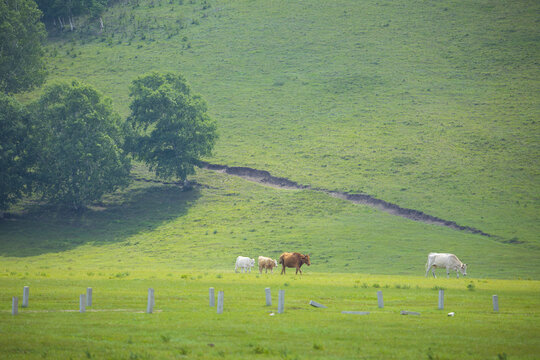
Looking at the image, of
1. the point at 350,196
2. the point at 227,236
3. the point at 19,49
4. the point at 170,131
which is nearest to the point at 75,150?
the point at 170,131

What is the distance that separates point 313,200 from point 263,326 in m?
59.4

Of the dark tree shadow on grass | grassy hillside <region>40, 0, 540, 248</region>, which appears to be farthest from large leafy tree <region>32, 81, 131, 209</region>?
grassy hillside <region>40, 0, 540, 248</region>

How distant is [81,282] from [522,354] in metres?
30.0

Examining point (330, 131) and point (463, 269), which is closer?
point (463, 269)

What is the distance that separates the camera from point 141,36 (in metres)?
142

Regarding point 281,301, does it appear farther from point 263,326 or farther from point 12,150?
point 12,150

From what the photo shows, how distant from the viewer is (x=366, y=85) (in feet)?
384

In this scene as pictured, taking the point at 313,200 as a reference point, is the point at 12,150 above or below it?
above

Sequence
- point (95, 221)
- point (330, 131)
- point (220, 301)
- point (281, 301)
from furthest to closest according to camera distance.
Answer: point (330, 131), point (95, 221), point (281, 301), point (220, 301)

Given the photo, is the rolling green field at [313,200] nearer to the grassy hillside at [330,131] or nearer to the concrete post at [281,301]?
the grassy hillside at [330,131]

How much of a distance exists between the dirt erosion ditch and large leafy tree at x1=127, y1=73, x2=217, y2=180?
7.70 meters

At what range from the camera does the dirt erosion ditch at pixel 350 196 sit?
72.4 metres

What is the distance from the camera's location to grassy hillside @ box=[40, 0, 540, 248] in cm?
8419

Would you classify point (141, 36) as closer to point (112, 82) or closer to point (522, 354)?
point (112, 82)
